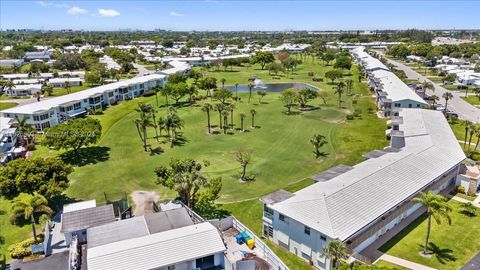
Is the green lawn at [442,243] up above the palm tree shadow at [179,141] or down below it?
below

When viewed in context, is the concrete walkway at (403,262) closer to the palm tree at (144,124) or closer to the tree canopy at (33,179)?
the tree canopy at (33,179)

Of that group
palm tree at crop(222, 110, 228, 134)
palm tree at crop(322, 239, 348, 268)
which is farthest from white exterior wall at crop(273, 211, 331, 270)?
palm tree at crop(222, 110, 228, 134)

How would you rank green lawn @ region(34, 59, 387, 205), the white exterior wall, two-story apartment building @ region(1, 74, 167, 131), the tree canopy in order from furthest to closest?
two-story apartment building @ region(1, 74, 167, 131) < green lawn @ region(34, 59, 387, 205) < the tree canopy < the white exterior wall

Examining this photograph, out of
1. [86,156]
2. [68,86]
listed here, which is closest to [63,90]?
[68,86]

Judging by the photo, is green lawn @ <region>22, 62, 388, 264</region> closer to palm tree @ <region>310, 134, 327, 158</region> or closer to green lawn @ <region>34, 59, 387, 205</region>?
green lawn @ <region>34, 59, 387, 205</region>

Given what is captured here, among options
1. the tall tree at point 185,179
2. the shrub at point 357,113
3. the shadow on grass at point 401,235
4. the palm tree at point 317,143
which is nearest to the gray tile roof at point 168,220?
the tall tree at point 185,179
